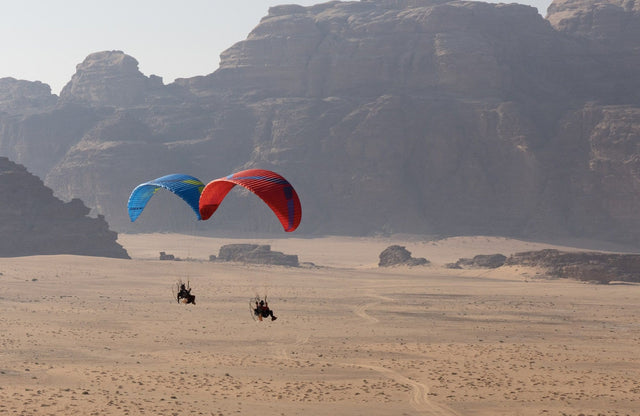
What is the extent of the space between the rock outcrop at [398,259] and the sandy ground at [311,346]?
1242cm

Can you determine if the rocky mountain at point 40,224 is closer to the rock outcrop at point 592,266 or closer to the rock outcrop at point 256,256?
the rock outcrop at point 256,256

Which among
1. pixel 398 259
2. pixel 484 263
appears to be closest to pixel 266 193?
pixel 484 263

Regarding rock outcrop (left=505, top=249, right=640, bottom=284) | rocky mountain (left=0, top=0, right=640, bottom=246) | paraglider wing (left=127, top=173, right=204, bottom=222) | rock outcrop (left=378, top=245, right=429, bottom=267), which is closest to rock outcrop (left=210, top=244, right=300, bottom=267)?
rock outcrop (left=378, top=245, right=429, bottom=267)

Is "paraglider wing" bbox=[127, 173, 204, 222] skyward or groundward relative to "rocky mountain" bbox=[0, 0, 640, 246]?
groundward

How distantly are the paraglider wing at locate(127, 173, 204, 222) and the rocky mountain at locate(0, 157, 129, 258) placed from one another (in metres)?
35.8

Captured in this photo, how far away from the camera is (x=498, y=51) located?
9950 cm

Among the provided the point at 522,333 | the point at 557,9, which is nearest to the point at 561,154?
the point at 557,9

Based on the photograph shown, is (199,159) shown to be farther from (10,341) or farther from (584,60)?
(10,341)

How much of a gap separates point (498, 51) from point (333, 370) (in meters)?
81.2

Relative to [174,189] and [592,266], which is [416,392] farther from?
[592,266]

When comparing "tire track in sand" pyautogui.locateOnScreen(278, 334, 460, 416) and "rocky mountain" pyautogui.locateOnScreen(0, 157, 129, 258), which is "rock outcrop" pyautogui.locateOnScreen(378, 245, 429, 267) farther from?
"tire track in sand" pyautogui.locateOnScreen(278, 334, 460, 416)

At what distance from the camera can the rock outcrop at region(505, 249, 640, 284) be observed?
154ft

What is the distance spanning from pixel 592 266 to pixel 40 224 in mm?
32119

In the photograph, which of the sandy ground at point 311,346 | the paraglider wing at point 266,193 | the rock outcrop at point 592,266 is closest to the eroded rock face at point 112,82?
the sandy ground at point 311,346
